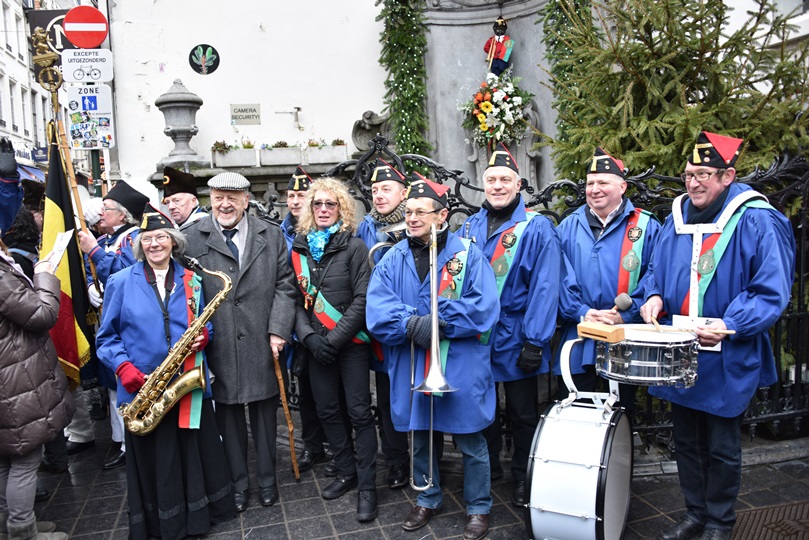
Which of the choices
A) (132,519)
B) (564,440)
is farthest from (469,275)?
(132,519)

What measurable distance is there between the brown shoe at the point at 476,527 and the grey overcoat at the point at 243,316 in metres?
1.66

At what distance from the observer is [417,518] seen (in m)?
Result: 4.40

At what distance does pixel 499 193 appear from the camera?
4617 millimetres

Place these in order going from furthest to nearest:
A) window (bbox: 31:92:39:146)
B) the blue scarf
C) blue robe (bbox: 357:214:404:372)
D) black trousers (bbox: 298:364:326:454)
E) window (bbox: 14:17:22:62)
→ window (bbox: 31:92:39:146)
window (bbox: 14:17:22:62)
black trousers (bbox: 298:364:326:454)
blue robe (bbox: 357:214:404:372)
the blue scarf

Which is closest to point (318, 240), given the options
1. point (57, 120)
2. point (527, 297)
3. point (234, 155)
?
point (527, 297)

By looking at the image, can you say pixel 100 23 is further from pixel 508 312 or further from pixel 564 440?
pixel 564 440

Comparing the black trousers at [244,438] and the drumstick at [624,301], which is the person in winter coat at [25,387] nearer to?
the black trousers at [244,438]

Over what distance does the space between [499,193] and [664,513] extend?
2428 mm

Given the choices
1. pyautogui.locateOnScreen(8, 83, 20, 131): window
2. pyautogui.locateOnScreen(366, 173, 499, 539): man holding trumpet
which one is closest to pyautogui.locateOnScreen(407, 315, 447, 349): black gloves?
pyautogui.locateOnScreen(366, 173, 499, 539): man holding trumpet

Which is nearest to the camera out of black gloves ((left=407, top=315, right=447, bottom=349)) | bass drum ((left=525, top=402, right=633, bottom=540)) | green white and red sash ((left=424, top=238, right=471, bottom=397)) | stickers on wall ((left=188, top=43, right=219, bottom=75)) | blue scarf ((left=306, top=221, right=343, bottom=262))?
bass drum ((left=525, top=402, right=633, bottom=540))

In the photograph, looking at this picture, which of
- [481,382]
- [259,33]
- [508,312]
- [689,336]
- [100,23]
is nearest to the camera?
[689,336]

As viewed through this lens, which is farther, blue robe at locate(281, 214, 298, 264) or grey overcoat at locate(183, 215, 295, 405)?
blue robe at locate(281, 214, 298, 264)

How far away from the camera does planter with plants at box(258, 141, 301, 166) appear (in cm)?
1334

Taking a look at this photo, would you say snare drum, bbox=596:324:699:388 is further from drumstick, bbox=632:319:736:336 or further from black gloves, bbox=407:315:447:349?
black gloves, bbox=407:315:447:349
